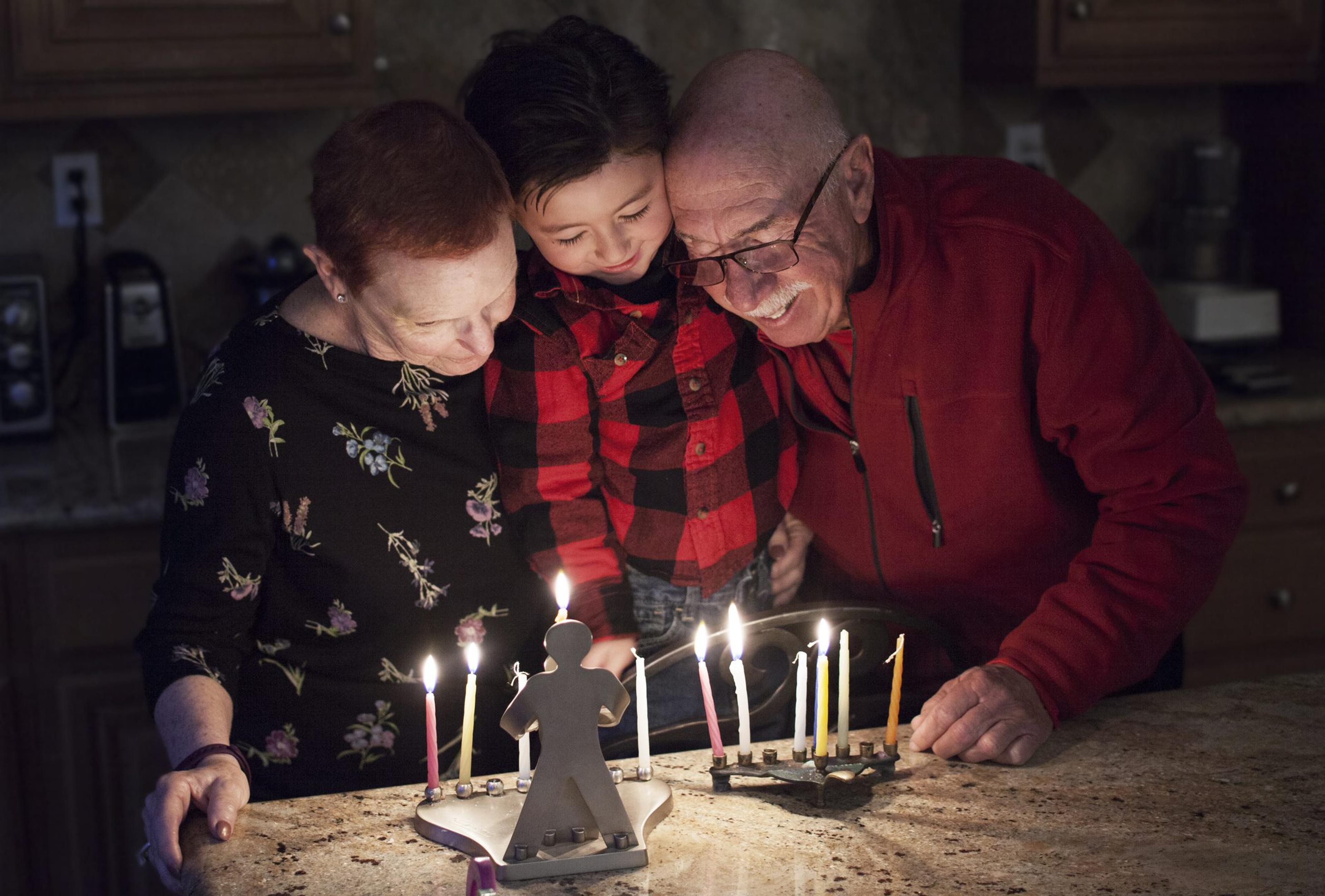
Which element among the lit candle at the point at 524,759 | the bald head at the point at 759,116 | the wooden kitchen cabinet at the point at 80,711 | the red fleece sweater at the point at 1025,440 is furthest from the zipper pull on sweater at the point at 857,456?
the wooden kitchen cabinet at the point at 80,711

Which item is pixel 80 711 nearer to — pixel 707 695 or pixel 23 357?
pixel 23 357

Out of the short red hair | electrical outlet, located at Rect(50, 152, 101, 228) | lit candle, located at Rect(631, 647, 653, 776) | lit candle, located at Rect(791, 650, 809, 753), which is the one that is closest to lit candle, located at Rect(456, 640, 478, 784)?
lit candle, located at Rect(631, 647, 653, 776)

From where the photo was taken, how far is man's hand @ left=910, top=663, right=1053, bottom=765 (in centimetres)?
122

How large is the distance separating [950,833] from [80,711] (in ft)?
5.67

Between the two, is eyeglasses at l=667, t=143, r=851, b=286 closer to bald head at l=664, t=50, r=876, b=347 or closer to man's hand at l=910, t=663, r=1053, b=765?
bald head at l=664, t=50, r=876, b=347

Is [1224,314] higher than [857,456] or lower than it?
higher

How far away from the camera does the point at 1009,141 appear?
3162 mm

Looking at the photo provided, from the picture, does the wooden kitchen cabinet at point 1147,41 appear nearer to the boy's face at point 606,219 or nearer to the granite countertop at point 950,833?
the boy's face at point 606,219

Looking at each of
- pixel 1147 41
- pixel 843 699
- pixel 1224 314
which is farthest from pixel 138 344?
pixel 1224 314

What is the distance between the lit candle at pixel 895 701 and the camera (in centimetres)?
120

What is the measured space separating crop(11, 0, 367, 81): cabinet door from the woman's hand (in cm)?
164

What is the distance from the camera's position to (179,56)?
2361 millimetres

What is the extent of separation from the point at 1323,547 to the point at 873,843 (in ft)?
6.91

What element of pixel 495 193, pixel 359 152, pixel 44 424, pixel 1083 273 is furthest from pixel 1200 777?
pixel 44 424
